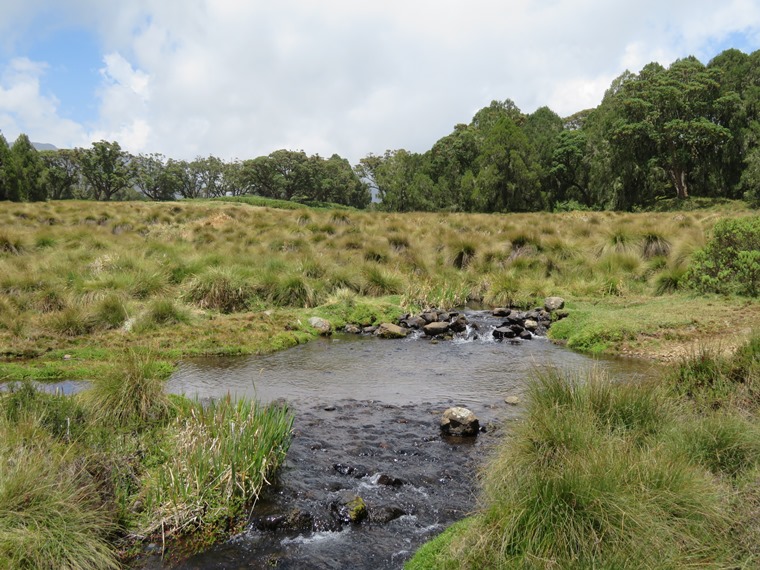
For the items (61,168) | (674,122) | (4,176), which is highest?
(61,168)

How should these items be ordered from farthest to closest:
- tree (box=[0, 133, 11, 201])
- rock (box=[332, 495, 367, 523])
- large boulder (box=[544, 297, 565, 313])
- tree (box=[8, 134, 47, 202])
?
1. tree (box=[8, 134, 47, 202])
2. tree (box=[0, 133, 11, 201])
3. large boulder (box=[544, 297, 565, 313])
4. rock (box=[332, 495, 367, 523])

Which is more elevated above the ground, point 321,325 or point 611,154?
point 611,154

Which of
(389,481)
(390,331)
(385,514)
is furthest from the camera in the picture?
(390,331)

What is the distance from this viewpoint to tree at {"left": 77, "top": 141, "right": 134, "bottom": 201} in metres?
73.8

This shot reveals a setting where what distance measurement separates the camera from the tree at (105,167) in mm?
73812

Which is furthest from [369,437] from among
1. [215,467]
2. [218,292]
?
[218,292]

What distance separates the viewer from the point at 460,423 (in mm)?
6352

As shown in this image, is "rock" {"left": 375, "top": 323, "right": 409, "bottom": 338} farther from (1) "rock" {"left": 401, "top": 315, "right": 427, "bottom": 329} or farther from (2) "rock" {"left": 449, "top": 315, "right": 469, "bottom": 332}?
(2) "rock" {"left": 449, "top": 315, "right": 469, "bottom": 332}

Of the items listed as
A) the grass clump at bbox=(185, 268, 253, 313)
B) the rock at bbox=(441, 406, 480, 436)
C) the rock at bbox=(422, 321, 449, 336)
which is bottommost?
the rock at bbox=(441, 406, 480, 436)

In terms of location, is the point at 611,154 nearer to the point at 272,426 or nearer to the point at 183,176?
the point at 272,426

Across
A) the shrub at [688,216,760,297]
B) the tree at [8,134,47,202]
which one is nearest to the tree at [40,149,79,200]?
the tree at [8,134,47,202]

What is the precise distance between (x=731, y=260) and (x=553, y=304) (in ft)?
14.0

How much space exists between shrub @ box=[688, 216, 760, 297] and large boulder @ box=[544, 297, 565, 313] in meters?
3.27

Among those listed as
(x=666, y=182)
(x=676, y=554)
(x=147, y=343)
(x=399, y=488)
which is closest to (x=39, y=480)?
(x=399, y=488)
